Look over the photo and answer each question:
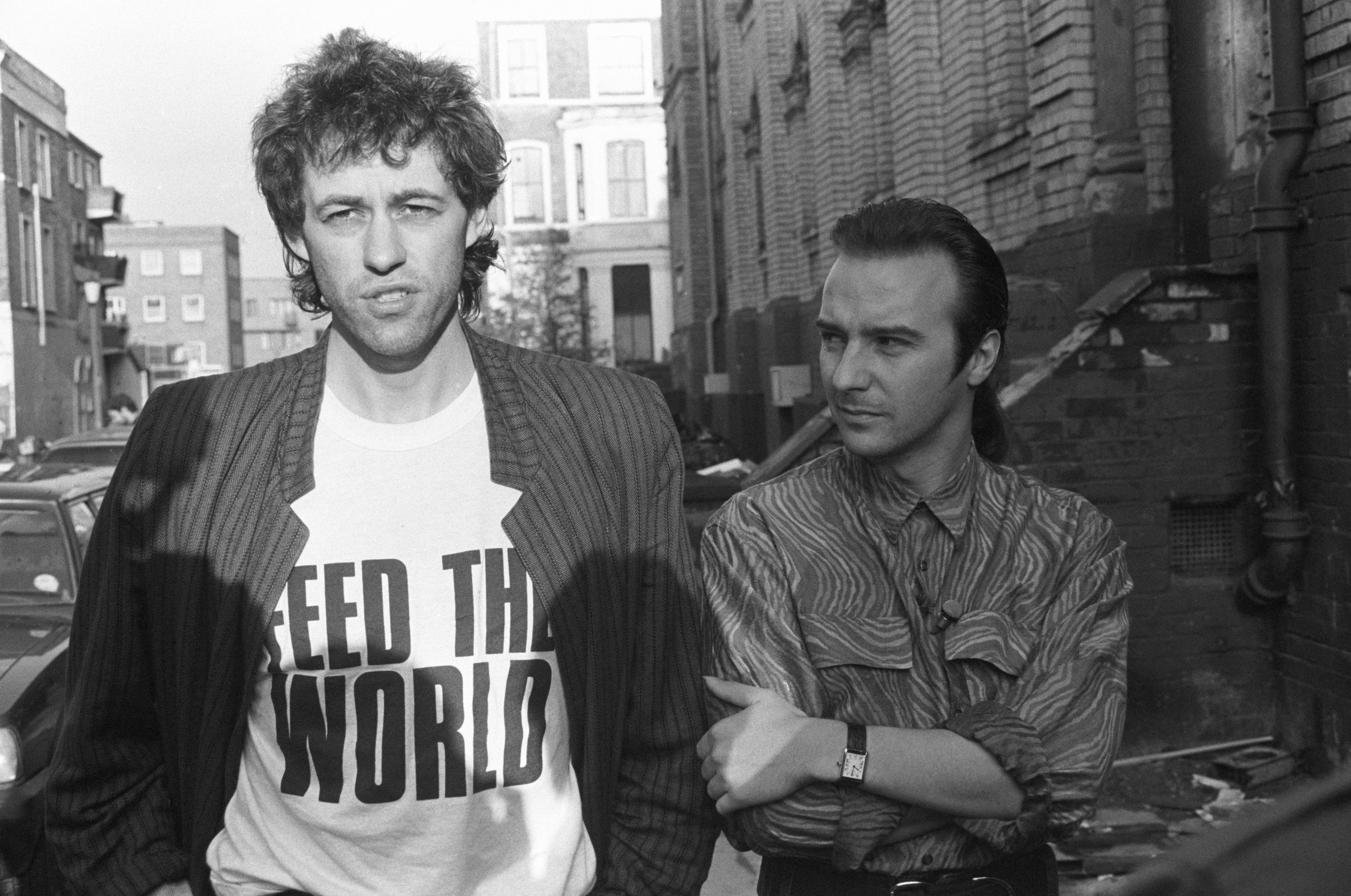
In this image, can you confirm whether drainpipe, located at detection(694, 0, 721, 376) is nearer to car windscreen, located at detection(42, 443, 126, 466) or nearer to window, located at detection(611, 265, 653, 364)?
car windscreen, located at detection(42, 443, 126, 466)

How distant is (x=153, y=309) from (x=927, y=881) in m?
79.3

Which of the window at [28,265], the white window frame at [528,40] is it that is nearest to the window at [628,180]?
the white window frame at [528,40]

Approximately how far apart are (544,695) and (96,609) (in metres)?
0.76

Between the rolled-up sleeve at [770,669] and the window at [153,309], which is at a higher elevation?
the window at [153,309]

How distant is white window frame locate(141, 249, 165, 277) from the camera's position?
7594 cm

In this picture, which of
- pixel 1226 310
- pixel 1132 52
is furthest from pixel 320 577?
pixel 1132 52

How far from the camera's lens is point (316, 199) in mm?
2416

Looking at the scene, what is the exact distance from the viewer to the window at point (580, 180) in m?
44.2

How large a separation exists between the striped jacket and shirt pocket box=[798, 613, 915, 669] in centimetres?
24

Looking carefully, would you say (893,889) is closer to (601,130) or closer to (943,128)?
(943,128)

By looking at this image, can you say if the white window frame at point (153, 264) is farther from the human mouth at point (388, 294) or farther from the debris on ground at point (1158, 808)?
the human mouth at point (388, 294)

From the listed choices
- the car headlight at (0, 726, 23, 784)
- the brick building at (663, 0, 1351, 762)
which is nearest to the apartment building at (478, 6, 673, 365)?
the brick building at (663, 0, 1351, 762)

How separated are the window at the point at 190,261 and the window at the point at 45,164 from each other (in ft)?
123

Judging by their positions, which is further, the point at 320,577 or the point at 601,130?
the point at 601,130
